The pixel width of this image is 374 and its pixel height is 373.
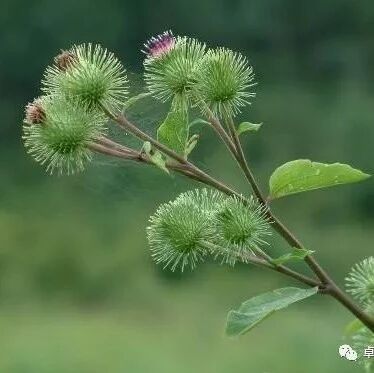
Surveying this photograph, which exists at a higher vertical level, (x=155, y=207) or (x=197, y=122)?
(x=155, y=207)

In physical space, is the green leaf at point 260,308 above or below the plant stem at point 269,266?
below

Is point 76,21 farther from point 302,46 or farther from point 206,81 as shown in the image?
point 206,81

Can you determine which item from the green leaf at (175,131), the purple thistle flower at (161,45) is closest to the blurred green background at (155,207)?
the purple thistle flower at (161,45)

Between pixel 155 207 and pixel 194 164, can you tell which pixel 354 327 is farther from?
pixel 155 207

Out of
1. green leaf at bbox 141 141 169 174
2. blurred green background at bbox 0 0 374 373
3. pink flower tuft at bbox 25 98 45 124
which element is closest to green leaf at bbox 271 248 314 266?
green leaf at bbox 141 141 169 174

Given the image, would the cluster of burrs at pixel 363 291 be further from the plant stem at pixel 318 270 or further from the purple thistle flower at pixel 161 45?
the purple thistle flower at pixel 161 45

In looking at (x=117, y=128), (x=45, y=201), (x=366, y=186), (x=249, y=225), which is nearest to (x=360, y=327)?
(x=249, y=225)
